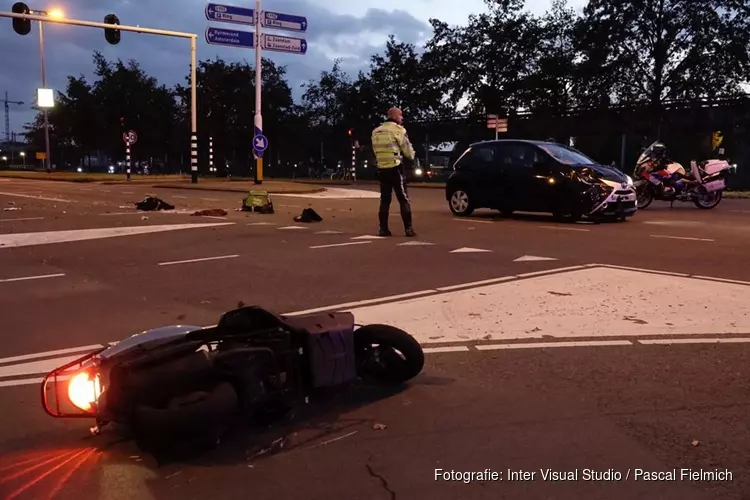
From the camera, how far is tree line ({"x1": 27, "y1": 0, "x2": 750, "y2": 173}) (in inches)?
1569

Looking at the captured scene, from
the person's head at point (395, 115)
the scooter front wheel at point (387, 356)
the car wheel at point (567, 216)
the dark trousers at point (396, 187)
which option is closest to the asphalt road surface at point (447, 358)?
the scooter front wheel at point (387, 356)

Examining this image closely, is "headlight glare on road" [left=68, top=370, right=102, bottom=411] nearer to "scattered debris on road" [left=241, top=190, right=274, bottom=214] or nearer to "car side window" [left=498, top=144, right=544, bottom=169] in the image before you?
"car side window" [left=498, top=144, right=544, bottom=169]

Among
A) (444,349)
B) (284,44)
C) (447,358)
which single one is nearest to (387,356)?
(447,358)

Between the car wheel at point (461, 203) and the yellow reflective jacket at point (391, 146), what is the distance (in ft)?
14.2

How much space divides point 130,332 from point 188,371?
251 cm

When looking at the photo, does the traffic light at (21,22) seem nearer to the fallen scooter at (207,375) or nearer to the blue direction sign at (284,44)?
the blue direction sign at (284,44)

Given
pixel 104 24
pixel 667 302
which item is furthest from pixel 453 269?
pixel 104 24

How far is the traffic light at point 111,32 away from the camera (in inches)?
1101

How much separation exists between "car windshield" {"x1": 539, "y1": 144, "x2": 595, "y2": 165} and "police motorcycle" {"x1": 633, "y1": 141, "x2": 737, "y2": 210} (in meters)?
3.94

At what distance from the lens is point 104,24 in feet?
90.9

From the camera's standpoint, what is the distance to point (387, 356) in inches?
175

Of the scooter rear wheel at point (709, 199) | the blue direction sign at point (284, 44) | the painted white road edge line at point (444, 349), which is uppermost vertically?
the blue direction sign at point (284, 44)

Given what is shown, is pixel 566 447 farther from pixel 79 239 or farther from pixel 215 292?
pixel 79 239

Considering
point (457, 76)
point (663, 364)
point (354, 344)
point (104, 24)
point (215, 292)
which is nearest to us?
point (354, 344)
